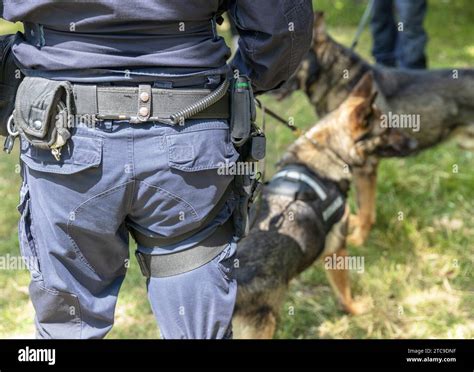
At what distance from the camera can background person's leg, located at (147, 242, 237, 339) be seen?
1.98m

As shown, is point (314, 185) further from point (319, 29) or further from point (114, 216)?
point (319, 29)

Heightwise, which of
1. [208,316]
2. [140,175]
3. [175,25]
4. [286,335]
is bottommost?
[286,335]

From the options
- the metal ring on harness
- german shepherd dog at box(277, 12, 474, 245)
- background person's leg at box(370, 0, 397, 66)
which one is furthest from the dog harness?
background person's leg at box(370, 0, 397, 66)

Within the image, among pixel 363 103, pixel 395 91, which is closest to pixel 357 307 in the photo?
pixel 363 103

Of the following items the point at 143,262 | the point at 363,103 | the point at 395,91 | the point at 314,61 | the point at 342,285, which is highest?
the point at 314,61

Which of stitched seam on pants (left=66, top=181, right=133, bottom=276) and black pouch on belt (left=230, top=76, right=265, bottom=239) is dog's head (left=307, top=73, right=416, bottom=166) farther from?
stitched seam on pants (left=66, top=181, right=133, bottom=276)

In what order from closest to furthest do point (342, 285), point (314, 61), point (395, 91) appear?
point (342, 285), point (395, 91), point (314, 61)

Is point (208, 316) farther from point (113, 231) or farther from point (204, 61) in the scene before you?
point (204, 61)

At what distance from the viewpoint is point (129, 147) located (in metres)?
1.75

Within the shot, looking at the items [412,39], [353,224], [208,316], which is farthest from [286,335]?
[412,39]

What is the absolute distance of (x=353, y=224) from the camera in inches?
177

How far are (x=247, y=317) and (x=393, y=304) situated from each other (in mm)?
1225

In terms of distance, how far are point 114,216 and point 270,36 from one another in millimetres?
700
